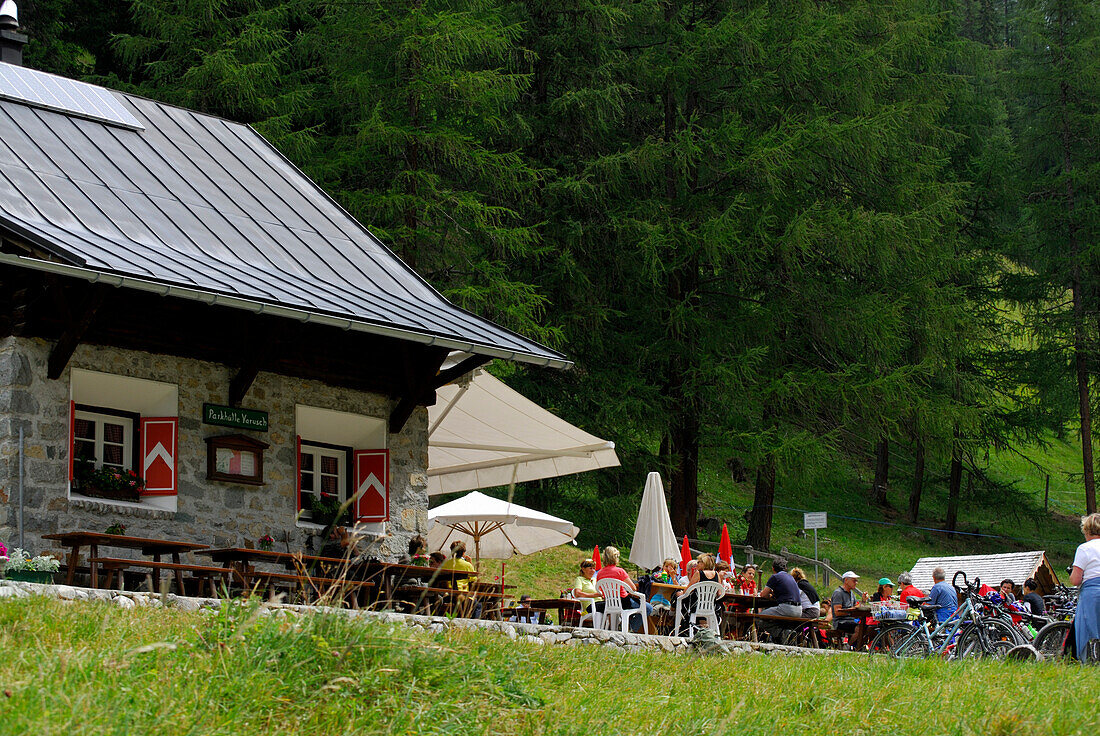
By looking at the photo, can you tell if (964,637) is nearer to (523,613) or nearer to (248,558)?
(523,613)

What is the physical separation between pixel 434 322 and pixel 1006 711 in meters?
7.06

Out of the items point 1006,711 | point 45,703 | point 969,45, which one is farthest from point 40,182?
point 969,45

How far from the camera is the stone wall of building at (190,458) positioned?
10.8 meters

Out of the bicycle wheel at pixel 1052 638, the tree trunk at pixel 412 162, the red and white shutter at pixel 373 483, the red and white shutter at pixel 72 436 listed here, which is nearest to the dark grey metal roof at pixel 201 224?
the red and white shutter at pixel 72 436

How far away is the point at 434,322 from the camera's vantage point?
12.6 m

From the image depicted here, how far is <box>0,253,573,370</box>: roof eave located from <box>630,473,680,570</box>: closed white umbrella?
4257 mm

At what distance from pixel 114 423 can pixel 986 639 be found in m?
7.54

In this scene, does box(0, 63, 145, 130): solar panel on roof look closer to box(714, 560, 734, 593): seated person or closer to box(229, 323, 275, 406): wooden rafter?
box(229, 323, 275, 406): wooden rafter

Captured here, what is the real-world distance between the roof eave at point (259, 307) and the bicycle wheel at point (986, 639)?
14.6 feet

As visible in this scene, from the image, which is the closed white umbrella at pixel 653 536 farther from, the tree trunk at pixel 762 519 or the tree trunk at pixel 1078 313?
the tree trunk at pixel 1078 313

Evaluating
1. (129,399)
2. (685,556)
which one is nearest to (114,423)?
(129,399)

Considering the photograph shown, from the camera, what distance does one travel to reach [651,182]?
25.6 meters

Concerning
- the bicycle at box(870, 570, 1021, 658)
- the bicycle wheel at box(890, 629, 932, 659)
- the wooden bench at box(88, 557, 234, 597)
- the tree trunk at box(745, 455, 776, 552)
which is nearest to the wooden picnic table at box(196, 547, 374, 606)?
the wooden bench at box(88, 557, 234, 597)

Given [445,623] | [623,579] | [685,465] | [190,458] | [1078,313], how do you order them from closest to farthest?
[445,623] → [190,458] → [623,579] → [685,465] → [1078,313]
